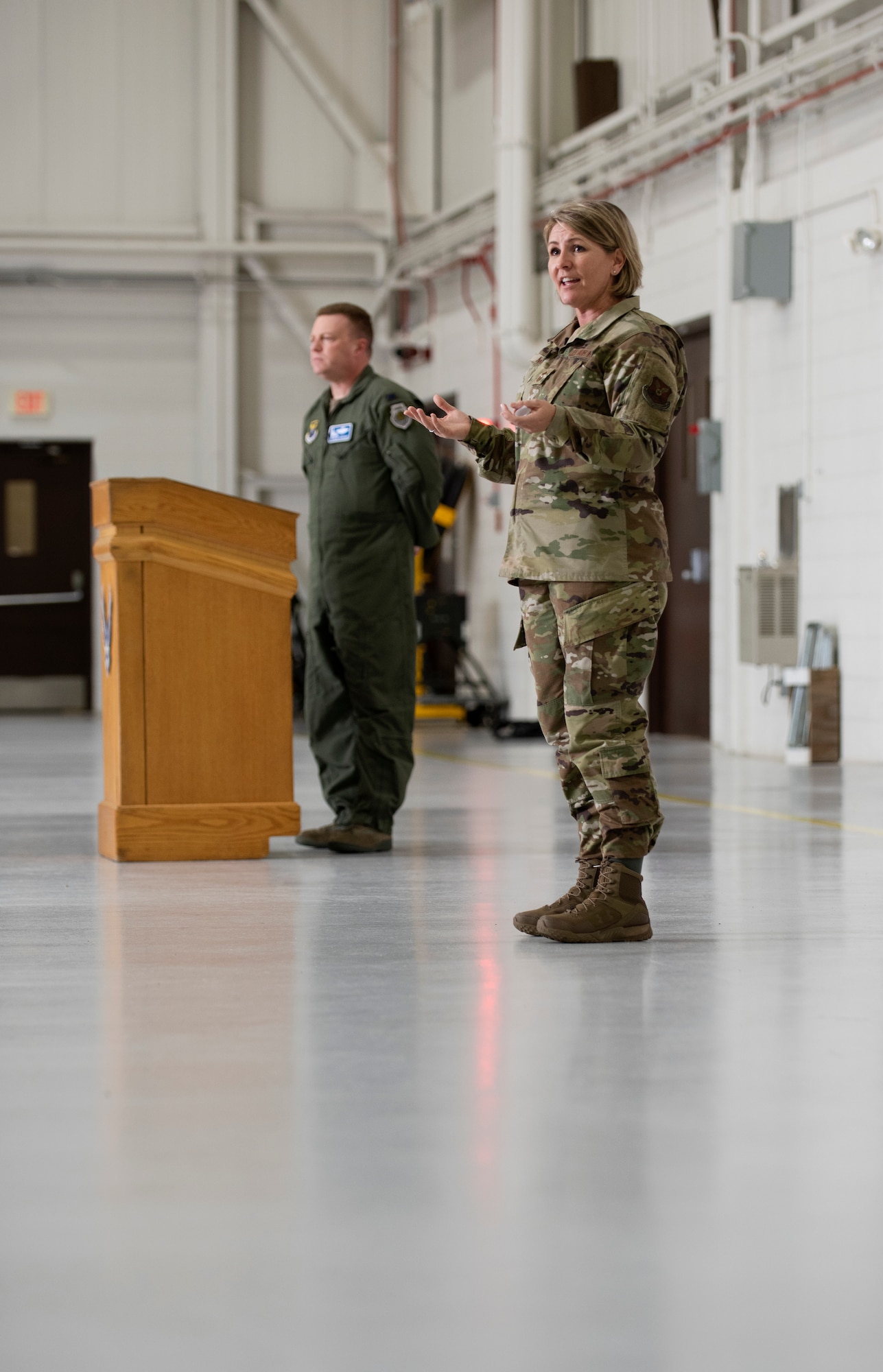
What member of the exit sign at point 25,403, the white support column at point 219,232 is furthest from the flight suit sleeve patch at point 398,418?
the exit sign at point 25,403

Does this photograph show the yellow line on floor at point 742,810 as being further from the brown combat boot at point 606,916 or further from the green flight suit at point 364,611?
the brown combat boot at point 606,916

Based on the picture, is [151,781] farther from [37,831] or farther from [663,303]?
[663,303]

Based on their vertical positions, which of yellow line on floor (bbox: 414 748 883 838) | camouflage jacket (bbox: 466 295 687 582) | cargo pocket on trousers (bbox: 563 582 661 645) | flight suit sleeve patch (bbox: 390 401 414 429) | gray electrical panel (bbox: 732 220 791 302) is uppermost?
gray electrical panel (bbox: 732 220 791 302)

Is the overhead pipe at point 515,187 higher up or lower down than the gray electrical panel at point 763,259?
higher up

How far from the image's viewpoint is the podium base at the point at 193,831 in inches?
186

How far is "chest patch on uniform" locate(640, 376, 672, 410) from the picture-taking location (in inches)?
122

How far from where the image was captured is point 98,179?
14.5 meters

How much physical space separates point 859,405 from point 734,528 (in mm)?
1286

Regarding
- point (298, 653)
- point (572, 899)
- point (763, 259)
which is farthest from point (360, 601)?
point (298, 653)

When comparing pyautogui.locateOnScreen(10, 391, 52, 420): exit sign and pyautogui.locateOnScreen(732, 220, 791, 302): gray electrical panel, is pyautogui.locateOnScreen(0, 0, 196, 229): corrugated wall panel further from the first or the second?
pyautogui.locateOnScreen(732, 220, 791, 302): gray electrical panel

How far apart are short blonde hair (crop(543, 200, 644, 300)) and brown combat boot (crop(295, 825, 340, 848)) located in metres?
2.09

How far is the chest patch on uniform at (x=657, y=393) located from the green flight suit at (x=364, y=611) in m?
1.80

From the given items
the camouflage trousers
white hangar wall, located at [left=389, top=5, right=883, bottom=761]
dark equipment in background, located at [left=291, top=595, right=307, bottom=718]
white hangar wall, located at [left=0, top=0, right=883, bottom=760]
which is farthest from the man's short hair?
dark equipment in background, located at [left=291, top=595, right=307, bottom=718]

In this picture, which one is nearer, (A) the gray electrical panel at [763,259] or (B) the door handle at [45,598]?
(A) the gray electrical panel at [763,259]
